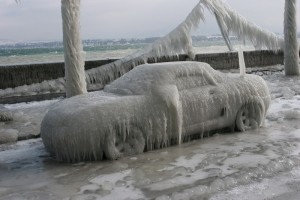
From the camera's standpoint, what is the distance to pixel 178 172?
5.54 meters

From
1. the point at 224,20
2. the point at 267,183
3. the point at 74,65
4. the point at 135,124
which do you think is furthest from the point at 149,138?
the point at 224,20

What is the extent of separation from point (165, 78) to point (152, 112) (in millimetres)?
765

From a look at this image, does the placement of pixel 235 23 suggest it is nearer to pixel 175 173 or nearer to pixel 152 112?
pixel 152 112

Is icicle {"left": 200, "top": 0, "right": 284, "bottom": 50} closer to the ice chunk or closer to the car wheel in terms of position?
the car wheel

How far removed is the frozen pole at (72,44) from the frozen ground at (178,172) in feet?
8.85

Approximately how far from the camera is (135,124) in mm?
6492

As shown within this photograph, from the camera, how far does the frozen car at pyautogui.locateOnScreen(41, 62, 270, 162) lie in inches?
243

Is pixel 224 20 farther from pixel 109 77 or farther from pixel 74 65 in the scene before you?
pixel 74 65

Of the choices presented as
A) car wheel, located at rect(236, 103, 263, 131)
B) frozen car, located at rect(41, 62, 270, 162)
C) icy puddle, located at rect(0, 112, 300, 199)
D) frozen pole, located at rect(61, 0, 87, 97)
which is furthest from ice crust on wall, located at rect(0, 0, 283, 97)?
icy puddle, located at rect(0, 112, 300, 199)

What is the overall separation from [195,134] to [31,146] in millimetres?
3076

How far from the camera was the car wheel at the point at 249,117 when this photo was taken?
786 centimetres

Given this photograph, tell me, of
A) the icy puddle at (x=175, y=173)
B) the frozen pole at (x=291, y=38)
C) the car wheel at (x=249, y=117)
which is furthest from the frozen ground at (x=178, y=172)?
the frozen pole at (x=291, y=38)

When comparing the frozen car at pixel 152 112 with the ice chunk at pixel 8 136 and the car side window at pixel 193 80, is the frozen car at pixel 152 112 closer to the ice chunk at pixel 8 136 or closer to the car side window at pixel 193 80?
the car side window at pixel 193 80

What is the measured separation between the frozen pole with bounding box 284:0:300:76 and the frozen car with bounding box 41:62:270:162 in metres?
9.60
